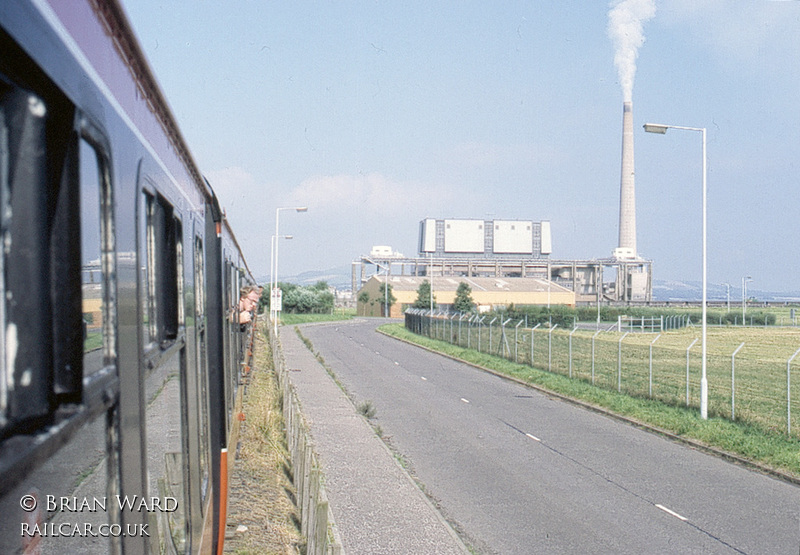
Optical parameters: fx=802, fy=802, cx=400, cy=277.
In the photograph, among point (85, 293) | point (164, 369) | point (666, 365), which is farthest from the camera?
point (666, 365)

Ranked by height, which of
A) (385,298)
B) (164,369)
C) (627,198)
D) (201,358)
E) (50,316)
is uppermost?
(627,198)

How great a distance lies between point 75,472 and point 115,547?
426mm

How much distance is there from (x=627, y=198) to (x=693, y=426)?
334 ft

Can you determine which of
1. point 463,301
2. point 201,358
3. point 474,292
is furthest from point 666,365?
point 474,292

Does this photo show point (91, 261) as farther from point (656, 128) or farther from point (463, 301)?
point (463, 301)

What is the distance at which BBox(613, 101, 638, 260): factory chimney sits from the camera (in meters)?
109

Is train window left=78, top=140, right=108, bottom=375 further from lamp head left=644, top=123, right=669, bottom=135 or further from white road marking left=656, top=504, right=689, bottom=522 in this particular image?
lamp head left=644, top=123, right=669, bottom=135

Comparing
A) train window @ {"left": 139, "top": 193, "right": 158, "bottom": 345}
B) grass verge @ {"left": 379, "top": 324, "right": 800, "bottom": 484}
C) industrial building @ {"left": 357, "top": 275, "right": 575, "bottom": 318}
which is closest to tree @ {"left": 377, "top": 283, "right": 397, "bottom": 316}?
industrial building @ {"left": 357, "top": 275, "right": 575, "bottom": 318}

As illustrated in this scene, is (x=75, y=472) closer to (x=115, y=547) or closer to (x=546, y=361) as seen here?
(x=115, y=547)

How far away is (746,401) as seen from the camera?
2116 cm

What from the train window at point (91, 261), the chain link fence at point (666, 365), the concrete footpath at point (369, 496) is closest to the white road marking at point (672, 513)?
the concrete footpath at point (369, 496)

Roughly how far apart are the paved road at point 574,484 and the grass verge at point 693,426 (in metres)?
0.52

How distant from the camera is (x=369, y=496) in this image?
10.3 meters

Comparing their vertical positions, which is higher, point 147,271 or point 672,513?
point 147,271
